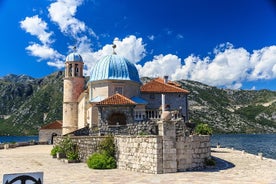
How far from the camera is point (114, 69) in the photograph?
33.1 metres

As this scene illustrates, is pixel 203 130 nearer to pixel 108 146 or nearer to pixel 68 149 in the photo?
pixel 108 146

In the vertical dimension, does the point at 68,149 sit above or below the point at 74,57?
below

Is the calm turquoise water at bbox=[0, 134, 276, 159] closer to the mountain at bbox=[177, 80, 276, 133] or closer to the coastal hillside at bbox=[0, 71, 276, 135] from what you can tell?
the mountain at bbox=[177, 80, 276, 133]

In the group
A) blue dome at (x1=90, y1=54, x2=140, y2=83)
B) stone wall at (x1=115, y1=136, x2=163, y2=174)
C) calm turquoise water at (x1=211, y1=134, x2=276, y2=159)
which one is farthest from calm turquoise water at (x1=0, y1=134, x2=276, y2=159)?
stone wall at (x1=115, y1=136, x2=163, y2=174)

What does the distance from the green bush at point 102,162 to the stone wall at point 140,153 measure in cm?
45

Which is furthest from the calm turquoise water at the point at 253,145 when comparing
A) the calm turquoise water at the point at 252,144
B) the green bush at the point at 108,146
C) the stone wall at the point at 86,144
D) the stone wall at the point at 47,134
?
the stone wall at the point at 47,134

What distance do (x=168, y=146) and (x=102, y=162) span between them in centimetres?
476

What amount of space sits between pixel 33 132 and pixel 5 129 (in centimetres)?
2264

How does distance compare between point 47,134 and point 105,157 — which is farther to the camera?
point 47,134

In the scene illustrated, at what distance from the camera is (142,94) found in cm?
3784

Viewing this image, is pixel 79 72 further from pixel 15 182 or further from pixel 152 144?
pixel 15 182

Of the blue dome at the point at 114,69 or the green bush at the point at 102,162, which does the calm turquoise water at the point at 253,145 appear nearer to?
the blue dome at the point at 114,69

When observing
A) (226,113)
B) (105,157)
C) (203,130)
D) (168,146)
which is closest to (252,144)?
(203,130)

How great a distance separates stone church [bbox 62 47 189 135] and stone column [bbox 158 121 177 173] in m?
3.52
